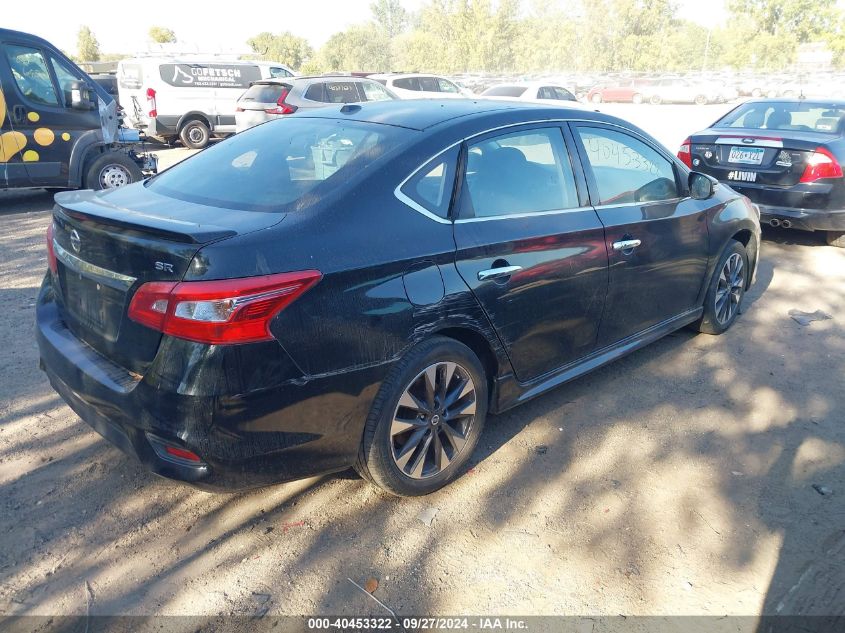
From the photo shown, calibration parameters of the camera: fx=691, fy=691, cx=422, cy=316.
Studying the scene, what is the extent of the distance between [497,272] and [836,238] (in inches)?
253

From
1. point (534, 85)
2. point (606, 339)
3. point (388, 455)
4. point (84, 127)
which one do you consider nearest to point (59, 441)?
point (388, 455)

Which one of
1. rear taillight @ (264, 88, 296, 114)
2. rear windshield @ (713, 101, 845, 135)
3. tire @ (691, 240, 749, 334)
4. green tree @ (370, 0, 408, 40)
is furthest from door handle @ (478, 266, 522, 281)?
green tree @ (370, 0, 408, 40)

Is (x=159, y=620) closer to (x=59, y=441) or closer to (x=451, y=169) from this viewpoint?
(x=59, y=441)

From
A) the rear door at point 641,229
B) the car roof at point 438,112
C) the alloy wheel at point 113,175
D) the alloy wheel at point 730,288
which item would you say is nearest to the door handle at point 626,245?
the rear door at point 641,229

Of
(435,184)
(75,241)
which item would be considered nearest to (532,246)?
(435,184)

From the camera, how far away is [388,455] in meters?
2.93

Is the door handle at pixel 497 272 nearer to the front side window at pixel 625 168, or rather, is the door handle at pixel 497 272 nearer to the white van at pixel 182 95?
the front side window at pixel 625 168

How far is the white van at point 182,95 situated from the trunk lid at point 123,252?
14535 millimetres

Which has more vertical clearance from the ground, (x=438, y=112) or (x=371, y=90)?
(x=438, y=112)

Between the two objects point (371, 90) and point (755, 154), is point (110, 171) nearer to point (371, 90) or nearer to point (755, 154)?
point (371, 90)

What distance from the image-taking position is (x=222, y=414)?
7.98 feet

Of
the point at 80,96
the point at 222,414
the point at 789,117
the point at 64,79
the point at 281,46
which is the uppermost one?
the point at 281,46

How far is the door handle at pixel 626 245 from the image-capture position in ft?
12.5

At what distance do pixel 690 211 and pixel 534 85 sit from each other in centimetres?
1879
